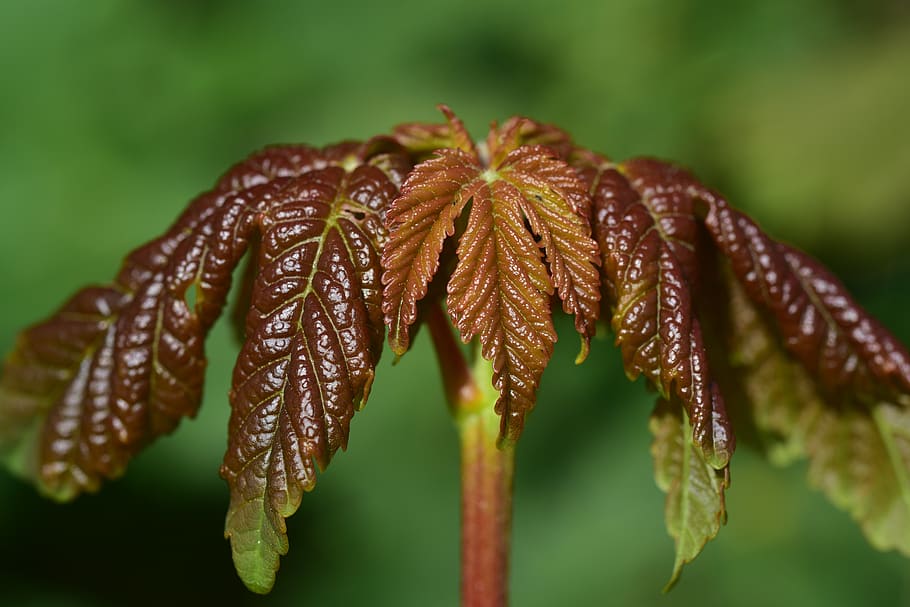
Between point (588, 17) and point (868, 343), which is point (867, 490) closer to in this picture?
point (868, 343)

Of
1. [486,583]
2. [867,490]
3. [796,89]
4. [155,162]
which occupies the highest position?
[796,89]

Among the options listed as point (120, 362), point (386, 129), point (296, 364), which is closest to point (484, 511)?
point (296, 364)

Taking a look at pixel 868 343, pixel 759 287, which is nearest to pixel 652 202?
pixel 759 287

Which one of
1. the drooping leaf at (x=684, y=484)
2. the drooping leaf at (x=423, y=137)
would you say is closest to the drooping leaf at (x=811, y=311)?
the drooping leaf at (x=684, y=484)

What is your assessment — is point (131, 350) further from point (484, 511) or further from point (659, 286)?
point (659, 286)

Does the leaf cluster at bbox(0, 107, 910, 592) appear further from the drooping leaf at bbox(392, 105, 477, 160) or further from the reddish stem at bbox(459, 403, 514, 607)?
the reddish stem at bbox(459, 403, 514, 607)

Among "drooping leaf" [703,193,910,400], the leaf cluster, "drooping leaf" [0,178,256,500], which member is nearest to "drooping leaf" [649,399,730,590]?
the leaf cluster
